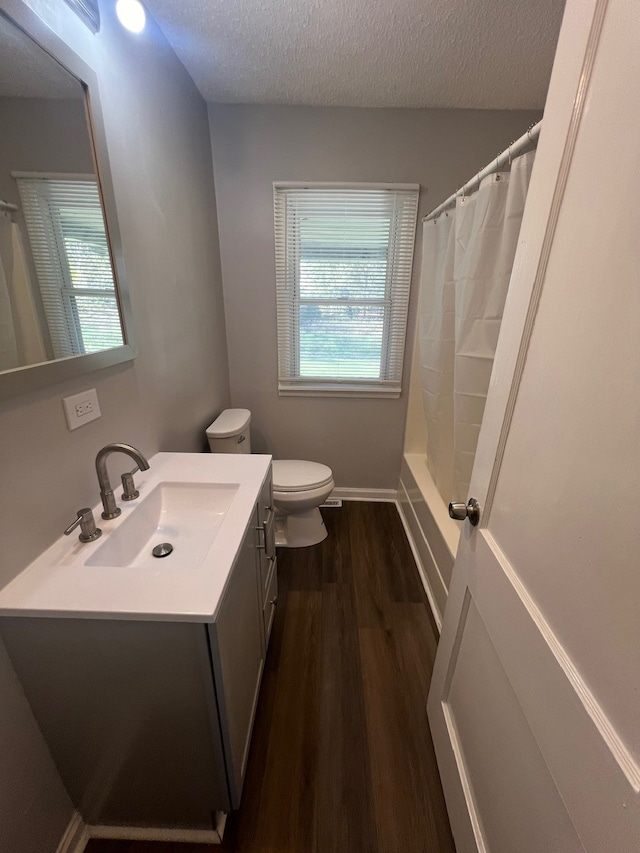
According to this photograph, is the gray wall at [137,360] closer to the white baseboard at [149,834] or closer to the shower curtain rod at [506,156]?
the white baseboard at [149,834]

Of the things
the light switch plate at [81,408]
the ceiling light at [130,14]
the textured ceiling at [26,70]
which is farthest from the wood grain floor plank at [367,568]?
the ceiling light at [130,14]

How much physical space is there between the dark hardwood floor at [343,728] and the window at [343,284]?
122cm

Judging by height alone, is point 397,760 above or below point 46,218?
below

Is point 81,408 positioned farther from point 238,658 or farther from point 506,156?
point 506,156

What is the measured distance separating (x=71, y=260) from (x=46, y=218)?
0.11 m

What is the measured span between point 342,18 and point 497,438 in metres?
1.64

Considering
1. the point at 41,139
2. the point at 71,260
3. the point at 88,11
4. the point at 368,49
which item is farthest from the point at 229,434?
the point at 368,49

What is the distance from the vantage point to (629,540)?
430 millimetres

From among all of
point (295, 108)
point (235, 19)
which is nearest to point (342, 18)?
point (235, 19)

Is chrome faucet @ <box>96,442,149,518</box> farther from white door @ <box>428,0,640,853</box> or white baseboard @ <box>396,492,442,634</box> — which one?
white baseboard @ <box>396,492,442,634</box>

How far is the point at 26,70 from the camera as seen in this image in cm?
77

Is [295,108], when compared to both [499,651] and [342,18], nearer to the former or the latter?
[342,18]

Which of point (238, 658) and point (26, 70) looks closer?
point (26, 70)

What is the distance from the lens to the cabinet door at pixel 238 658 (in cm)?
78
